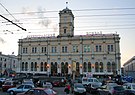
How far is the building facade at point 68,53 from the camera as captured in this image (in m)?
70.9

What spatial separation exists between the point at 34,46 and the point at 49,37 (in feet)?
22.0

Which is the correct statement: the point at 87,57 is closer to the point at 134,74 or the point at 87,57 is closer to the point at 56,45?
the point at 56,45

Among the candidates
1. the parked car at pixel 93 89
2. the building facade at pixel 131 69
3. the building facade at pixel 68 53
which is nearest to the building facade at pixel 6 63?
the building facade at pixel 68 53

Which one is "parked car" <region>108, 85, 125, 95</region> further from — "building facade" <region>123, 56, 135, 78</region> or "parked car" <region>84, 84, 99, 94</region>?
"building facade" <region>123, 56, 135, 78</region>

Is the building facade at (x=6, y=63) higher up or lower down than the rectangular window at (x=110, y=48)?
lower down

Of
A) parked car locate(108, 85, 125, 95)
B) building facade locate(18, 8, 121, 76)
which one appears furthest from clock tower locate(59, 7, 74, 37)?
parked car locate(108, 85, 125, 95)

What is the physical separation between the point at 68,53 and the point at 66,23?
1096cm

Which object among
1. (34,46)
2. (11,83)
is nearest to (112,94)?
(11,83)

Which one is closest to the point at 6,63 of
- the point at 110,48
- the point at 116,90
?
the point at 110,48

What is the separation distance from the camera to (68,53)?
74500 millimetres

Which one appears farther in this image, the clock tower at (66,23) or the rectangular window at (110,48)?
the clock tower at (66,23)

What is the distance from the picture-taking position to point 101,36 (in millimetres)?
72625

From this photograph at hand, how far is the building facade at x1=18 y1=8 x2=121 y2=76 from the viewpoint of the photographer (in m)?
70.9

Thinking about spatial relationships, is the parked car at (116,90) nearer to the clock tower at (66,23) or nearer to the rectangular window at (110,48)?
the rectangular window at (110,48)
